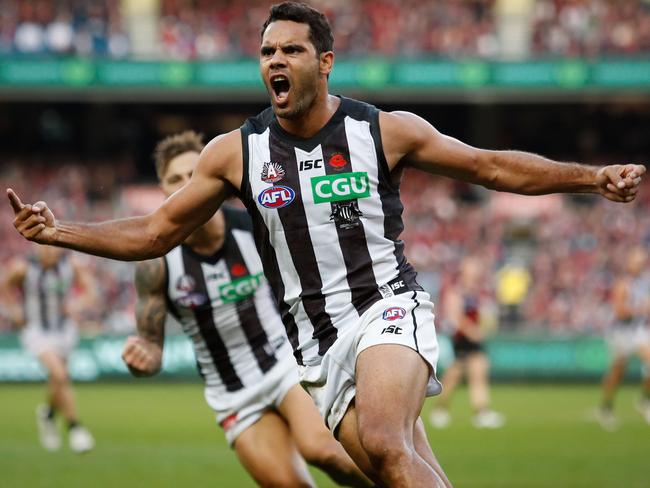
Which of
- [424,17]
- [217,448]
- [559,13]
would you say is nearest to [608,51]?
[559,13]

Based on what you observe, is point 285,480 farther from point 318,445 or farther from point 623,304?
point 623,304

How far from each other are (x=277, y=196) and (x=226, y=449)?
841cm

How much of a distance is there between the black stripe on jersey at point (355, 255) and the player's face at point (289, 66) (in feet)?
1.05

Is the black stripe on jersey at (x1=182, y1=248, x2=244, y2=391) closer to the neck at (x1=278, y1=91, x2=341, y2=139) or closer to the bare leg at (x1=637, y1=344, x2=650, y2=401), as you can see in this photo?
the neck at (x1=278, y1=91, x2=341, y2=139)

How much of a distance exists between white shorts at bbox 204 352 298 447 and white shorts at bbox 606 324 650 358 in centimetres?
1039

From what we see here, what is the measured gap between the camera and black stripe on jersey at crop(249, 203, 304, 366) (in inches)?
232

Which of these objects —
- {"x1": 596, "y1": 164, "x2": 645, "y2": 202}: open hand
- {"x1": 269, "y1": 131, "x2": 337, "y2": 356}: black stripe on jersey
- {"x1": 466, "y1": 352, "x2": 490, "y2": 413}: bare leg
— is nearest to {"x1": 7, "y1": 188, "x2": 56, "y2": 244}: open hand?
{"x1": 269, "y1": 131, "x2": 337, "y2": 356}: black stripe on jersey

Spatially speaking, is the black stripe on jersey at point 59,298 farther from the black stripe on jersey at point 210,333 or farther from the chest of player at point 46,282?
the black stripe on jersey at point 210,333

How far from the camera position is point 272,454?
7168 millimetres

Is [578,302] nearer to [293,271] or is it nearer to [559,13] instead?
[559,13]

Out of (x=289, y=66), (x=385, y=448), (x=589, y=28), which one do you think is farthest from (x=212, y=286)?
(x=589, y=28)

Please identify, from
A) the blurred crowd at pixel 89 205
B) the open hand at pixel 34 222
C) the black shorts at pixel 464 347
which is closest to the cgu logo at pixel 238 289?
the open hand at pixel 34 222

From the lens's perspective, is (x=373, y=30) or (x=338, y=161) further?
(x=373, y=30)

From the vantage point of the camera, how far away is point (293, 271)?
19.1 feet
